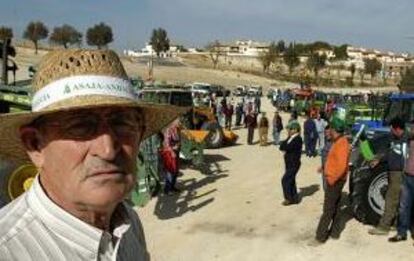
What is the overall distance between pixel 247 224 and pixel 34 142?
33.1 feet

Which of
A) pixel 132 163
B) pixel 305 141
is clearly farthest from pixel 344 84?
pixel 132 163

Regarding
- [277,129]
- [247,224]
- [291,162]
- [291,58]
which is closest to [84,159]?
[247,224]

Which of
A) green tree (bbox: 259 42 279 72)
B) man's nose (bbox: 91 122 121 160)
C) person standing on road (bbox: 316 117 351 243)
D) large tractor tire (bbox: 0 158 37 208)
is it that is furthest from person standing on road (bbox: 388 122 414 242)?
green tree (bbox: 259 42 279 72)

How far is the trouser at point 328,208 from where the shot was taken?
10430 mm

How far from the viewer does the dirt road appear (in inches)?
408

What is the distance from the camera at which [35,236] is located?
1918mm

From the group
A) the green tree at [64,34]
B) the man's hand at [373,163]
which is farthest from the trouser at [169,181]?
the green tree at [64,34]

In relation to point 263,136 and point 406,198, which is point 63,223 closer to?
point 406,198

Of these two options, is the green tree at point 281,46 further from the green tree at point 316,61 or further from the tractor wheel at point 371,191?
the tractor wheel at point 371,191

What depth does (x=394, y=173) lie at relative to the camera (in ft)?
34.0

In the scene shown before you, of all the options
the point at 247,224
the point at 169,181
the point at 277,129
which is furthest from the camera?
the point at 277,129

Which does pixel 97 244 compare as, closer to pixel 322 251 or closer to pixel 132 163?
pixel 132 163

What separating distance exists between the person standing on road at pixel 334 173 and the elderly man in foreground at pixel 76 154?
27.7ft

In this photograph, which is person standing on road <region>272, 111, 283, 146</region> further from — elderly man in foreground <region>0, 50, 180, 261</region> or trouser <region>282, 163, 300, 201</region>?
elderly man in foreground <region>0, 50, 180, 261</region>
